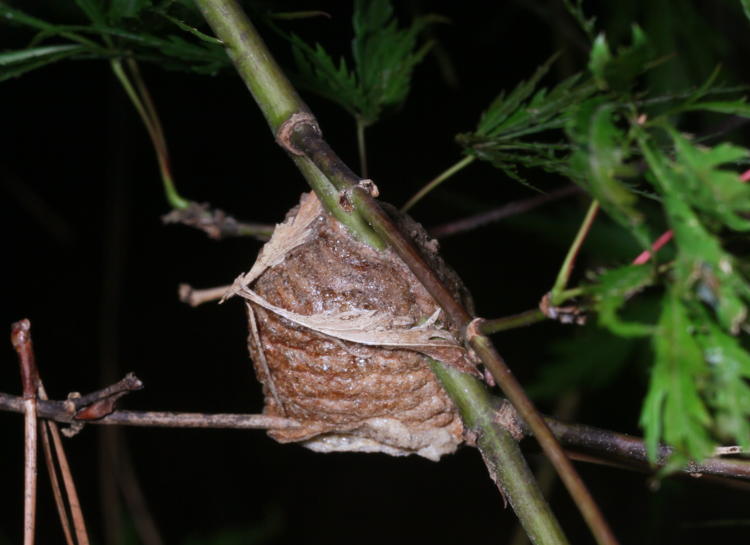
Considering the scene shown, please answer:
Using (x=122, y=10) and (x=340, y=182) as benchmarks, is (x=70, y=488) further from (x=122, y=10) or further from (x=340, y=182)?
(x=122, y=10)

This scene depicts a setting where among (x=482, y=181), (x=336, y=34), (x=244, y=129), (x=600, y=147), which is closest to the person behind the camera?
(x=600, y=147)

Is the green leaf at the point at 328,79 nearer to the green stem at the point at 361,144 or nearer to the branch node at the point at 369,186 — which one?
the green stem at the point at 361,144

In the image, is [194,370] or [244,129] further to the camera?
[194,370]

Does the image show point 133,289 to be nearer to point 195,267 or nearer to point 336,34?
point 195,267

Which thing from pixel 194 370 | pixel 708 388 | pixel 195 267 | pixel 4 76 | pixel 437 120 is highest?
pixel 437 120

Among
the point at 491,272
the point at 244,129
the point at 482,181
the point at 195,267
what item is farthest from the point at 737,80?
→ the point at 195,267

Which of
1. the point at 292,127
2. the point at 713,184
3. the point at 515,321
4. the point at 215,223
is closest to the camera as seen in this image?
the point at 713,184

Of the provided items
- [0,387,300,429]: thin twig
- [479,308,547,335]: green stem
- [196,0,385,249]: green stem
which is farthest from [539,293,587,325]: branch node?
[0,387,300,429]: thin twig

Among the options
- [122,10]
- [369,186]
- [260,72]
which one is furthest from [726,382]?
[122,10]
